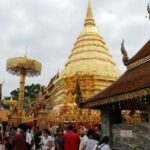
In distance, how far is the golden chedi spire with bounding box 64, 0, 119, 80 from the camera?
29.4 metres

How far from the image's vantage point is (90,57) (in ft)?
101

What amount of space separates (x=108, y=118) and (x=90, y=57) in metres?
20.6

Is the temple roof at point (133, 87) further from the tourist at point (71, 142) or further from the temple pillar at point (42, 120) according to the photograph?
the temple pillar at point (42, 120)

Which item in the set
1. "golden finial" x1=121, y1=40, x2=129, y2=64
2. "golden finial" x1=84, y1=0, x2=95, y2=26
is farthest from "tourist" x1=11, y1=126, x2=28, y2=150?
"golden finial" x1=84, y1=0, x2=95, y2=26

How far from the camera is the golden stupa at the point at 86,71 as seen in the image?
2720 centimetres

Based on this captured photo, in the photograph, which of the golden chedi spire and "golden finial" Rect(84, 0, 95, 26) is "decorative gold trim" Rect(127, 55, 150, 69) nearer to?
the golden chedi spire

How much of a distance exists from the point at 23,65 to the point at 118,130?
24306 millimetres

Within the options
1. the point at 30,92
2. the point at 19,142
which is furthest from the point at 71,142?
the point at 30,92

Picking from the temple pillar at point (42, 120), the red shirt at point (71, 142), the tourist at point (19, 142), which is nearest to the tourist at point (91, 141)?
the red shirt at point (71, 142)

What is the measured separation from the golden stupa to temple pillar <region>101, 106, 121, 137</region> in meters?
11.6

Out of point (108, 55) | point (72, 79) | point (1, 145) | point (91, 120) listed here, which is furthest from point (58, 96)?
point (1, 145)

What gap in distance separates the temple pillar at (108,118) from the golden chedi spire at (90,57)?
17.1 meters

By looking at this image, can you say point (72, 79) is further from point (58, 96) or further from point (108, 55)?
point (108, 55)

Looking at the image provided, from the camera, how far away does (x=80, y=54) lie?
1240 inches
